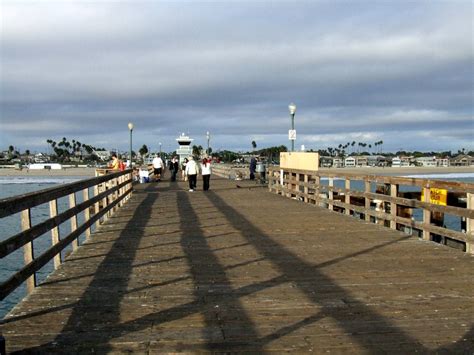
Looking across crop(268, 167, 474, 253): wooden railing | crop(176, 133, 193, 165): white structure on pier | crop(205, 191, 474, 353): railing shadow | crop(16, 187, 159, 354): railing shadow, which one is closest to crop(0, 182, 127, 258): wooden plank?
crop(16, 187, 159, 354): railing shadow

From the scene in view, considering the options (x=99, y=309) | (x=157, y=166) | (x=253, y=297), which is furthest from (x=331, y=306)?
(x=157, y=166)

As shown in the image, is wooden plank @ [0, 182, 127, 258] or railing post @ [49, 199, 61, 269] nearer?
wooden plank @ [0, 182, 127, 258]

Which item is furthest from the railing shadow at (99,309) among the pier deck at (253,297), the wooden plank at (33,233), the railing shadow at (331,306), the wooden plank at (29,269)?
the railing shadow at (331,306)

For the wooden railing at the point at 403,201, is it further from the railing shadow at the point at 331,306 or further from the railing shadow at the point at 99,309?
the railing shadow at the point at 99,309

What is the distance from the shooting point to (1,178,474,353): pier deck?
14.3 feet

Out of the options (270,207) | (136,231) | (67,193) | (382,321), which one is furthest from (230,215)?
(382,321)

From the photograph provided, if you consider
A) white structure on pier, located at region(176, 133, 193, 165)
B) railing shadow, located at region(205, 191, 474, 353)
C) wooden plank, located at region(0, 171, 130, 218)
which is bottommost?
railing shadow, located at region(205, 191, 474, 353)

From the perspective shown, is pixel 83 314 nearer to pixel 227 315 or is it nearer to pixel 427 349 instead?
pixel 227 315

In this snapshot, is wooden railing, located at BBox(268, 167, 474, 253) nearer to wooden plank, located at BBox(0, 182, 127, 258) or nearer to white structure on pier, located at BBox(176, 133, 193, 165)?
wooden plank, located at BBox(0, 182, 127, 258)

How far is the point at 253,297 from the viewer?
5.60m

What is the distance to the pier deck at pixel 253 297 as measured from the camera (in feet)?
14.3

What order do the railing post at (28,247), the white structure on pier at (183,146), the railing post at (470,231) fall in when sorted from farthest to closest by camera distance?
the white structure on pier at (183,146)
the railing post at (470,231)
the railing post at (28,247)

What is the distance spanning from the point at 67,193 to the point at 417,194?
15313 mm

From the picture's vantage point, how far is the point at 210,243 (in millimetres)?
8992
